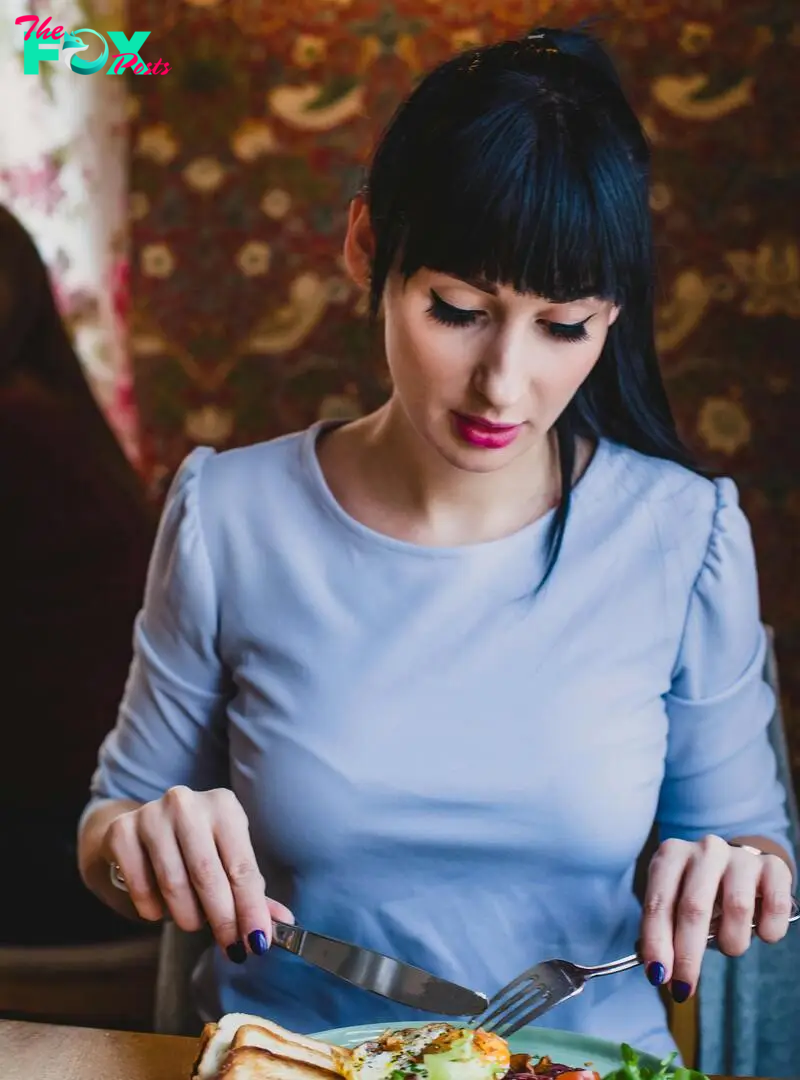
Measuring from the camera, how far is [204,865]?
2.84 ft

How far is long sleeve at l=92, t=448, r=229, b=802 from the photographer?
1147mm

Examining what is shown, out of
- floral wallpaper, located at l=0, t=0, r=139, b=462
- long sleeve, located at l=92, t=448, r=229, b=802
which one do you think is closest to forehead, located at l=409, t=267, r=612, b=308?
long sleeve, located at l=92, t=448, r=229, b=802

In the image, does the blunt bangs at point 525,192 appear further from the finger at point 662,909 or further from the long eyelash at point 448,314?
the finger at point 662,909

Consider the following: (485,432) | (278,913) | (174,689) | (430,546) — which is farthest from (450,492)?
(278,913)

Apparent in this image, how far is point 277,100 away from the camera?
2863 millimetres

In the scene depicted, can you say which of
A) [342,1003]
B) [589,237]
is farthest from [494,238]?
[342,1003]

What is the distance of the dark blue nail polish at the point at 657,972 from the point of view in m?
0.85

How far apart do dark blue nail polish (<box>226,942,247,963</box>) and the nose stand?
438mm

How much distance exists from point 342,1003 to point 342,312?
2.06 meters

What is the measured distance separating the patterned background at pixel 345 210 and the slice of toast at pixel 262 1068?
2083 millimetres

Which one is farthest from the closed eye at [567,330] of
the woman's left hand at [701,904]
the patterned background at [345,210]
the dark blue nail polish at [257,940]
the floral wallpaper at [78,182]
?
the patterned background at [345,210]

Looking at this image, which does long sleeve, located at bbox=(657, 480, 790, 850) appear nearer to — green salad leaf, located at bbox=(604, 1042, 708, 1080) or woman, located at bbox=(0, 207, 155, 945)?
green salad leaf, located at bbox=(604, 1042, 708, 1080)

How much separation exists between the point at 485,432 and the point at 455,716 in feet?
0.82

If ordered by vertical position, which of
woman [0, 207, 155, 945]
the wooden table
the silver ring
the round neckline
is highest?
the round neckline
